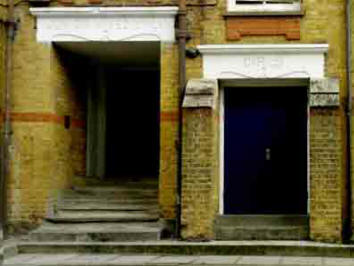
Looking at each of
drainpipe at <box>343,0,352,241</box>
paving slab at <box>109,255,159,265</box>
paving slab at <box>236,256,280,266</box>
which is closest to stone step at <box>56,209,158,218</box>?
paving slab at <box>109,255,159,265</box>

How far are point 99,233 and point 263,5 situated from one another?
515 cm

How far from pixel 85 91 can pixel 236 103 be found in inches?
142

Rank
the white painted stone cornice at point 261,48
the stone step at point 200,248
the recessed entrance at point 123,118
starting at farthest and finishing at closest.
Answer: the recessed entrance at point 123,118 → the white painted stone cornice at point 261,48 → the stone step at point 200,248

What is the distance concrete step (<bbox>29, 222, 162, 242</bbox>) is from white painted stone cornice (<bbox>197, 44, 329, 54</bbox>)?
336 centimetres

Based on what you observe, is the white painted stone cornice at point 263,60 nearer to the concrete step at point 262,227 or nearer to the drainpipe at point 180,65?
→ the drainpipe at point 180,65

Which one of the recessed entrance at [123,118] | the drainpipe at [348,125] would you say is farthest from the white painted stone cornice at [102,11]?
the drainpipe at [348,125]

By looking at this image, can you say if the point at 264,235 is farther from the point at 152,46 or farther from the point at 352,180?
the point at 152,46

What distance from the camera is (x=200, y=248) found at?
14.2m

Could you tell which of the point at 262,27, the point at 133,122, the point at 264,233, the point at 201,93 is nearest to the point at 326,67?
the point at 262,27

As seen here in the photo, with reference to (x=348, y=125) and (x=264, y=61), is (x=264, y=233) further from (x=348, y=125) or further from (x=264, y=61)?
(x=264, y=61)

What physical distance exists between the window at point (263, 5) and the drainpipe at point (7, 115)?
411 cm

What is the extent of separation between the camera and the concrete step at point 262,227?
14859 millimetres

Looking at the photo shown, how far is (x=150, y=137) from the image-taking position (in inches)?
722

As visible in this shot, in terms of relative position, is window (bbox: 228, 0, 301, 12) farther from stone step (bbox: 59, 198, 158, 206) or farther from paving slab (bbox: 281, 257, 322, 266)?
paving slab (bbox: 281, 257, 322, 266)
